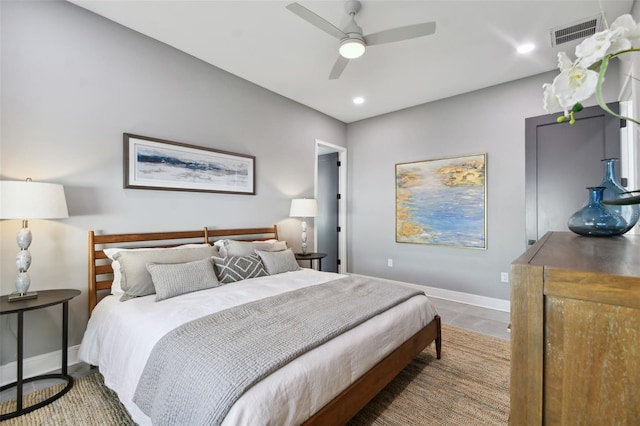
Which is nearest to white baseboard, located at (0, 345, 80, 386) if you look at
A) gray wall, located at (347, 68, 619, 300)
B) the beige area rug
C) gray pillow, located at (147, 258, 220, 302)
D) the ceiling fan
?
the beige area rug

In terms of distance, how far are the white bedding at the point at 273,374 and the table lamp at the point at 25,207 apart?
500 millimetres

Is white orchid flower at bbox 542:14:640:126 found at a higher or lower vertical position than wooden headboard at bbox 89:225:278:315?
higher

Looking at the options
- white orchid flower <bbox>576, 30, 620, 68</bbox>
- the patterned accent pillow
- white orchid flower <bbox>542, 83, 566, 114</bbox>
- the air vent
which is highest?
the air vent

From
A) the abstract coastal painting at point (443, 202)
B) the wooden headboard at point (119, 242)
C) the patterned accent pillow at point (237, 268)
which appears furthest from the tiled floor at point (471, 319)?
the patterned accent pillow at point (237, 268)

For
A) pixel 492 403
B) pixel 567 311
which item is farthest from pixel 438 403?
pixel 567 311

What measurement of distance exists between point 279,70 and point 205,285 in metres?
2.56

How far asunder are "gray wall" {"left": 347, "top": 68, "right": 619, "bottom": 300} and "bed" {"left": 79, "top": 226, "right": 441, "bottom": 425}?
6.09 ft

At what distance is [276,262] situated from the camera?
3.21m

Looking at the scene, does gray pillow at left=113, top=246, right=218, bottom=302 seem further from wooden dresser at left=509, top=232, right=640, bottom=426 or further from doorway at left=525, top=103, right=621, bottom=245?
doorway at left=525, top=103, right=621, bottom=245

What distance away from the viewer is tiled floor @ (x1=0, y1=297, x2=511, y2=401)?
3.06 metres

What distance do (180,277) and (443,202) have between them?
3.55 meters

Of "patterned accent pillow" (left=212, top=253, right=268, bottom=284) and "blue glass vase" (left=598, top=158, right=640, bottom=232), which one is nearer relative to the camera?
"blue glass vase" (left=598, top=158, right=640, bottom=232)

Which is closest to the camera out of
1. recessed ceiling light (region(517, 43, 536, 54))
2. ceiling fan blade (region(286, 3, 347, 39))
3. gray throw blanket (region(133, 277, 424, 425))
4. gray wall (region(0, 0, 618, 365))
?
gray throw blanket (region(133, 277, 424, 425))

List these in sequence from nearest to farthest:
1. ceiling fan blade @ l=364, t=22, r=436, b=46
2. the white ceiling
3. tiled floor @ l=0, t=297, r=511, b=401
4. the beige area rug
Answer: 1. the beige area rug
2. ceiling fan blade @ l=364, t=22, r=436, b=46
3. the white ceiling
4. tiled floor @ l=0, t=297, r=511, b=401
